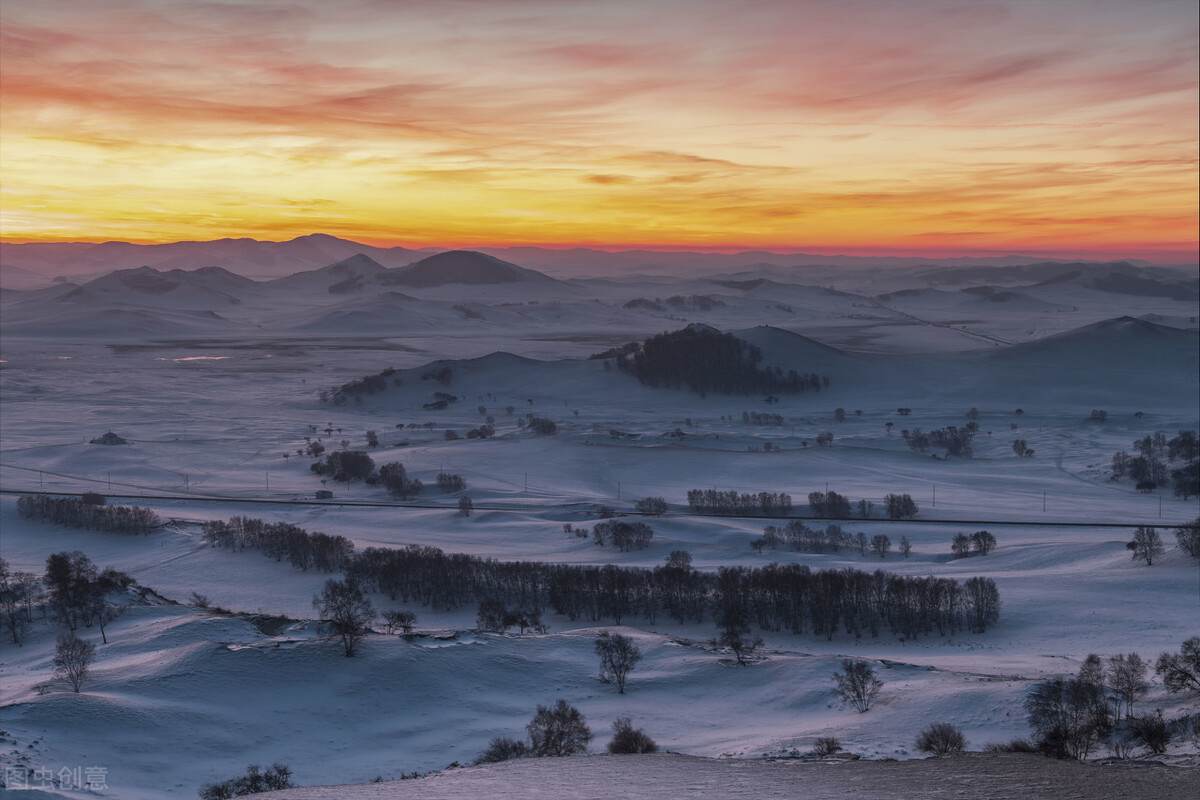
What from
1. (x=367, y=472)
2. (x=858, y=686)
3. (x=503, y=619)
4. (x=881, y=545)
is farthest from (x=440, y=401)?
(x=858, y=686)

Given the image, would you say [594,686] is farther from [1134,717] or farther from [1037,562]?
[1037,562]

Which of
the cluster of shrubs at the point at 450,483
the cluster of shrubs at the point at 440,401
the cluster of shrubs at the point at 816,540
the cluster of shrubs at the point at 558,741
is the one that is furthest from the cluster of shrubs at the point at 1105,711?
the cluster of shrubs at the point at 440,401

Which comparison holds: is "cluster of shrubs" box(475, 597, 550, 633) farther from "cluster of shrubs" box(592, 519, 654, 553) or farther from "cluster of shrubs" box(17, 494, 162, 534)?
"cluster of shrubs" box(17, 494, 162, 534)

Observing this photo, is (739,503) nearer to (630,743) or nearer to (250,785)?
(630,743)

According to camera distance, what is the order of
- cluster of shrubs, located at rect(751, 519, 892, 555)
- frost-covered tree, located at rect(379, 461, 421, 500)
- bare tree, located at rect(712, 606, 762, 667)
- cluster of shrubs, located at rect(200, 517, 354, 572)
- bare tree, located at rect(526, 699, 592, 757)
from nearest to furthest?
bare tree, located at rect(526, 699, 592, 757), bare tree, located at rect(712, 606, 762, 667), cluster of shrubs, located at rect(200, 517, 354, 572), cluster of shrubs, located at rect(751, 519, 892, 555), frost-covered tree, located at rect(379, 461, 421, 500)

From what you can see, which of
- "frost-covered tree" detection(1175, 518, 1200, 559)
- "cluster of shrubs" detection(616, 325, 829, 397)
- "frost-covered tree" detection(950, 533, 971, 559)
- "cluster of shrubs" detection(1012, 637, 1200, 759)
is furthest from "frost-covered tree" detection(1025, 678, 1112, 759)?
"cluster of shrubs" detection(616, 325, 829, 397)

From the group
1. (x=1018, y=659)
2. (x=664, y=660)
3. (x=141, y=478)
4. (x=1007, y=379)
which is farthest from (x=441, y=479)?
(x=1007, y=379)
